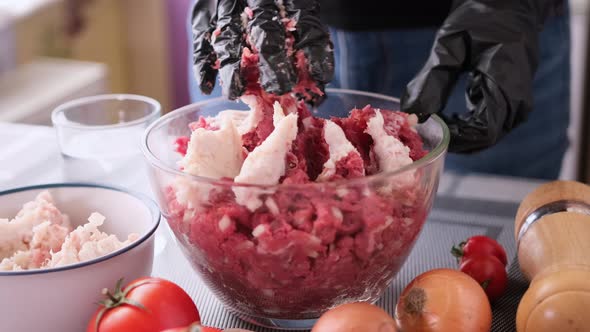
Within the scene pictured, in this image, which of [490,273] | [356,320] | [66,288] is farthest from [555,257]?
[66,288]

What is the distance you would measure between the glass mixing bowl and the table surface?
0.08 metres

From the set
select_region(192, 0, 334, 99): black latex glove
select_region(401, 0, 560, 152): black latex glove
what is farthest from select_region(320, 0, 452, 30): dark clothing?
select_region(192, 0, 334, 99): black latex glove

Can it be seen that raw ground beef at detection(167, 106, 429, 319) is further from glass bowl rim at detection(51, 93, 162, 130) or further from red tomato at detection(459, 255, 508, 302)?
glass bowl rim at detection(51, 93, 162, 130)

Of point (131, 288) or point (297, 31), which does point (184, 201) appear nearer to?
point (131, 288)

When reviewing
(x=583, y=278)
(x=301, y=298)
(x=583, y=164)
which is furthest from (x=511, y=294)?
(x=583, y=164)

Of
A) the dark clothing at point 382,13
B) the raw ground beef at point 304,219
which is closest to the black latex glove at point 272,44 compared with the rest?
the raw ground beef at point 304,219

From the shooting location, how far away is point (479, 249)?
3.32 feet

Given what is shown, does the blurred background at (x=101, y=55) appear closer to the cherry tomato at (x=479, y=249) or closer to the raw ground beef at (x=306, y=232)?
the cherry tomato at (x=479, y=249)

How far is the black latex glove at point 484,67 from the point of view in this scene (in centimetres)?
112

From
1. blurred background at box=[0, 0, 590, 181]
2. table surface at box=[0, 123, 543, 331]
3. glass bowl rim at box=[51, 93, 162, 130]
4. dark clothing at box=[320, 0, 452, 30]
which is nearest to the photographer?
table surface at box=[0, 123, 543, 331]

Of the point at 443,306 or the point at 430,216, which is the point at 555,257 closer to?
the point at 443,306

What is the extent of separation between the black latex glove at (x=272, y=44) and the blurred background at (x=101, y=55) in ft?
5.83

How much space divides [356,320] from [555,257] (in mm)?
298

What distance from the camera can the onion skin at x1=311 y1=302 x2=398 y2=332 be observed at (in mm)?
753
